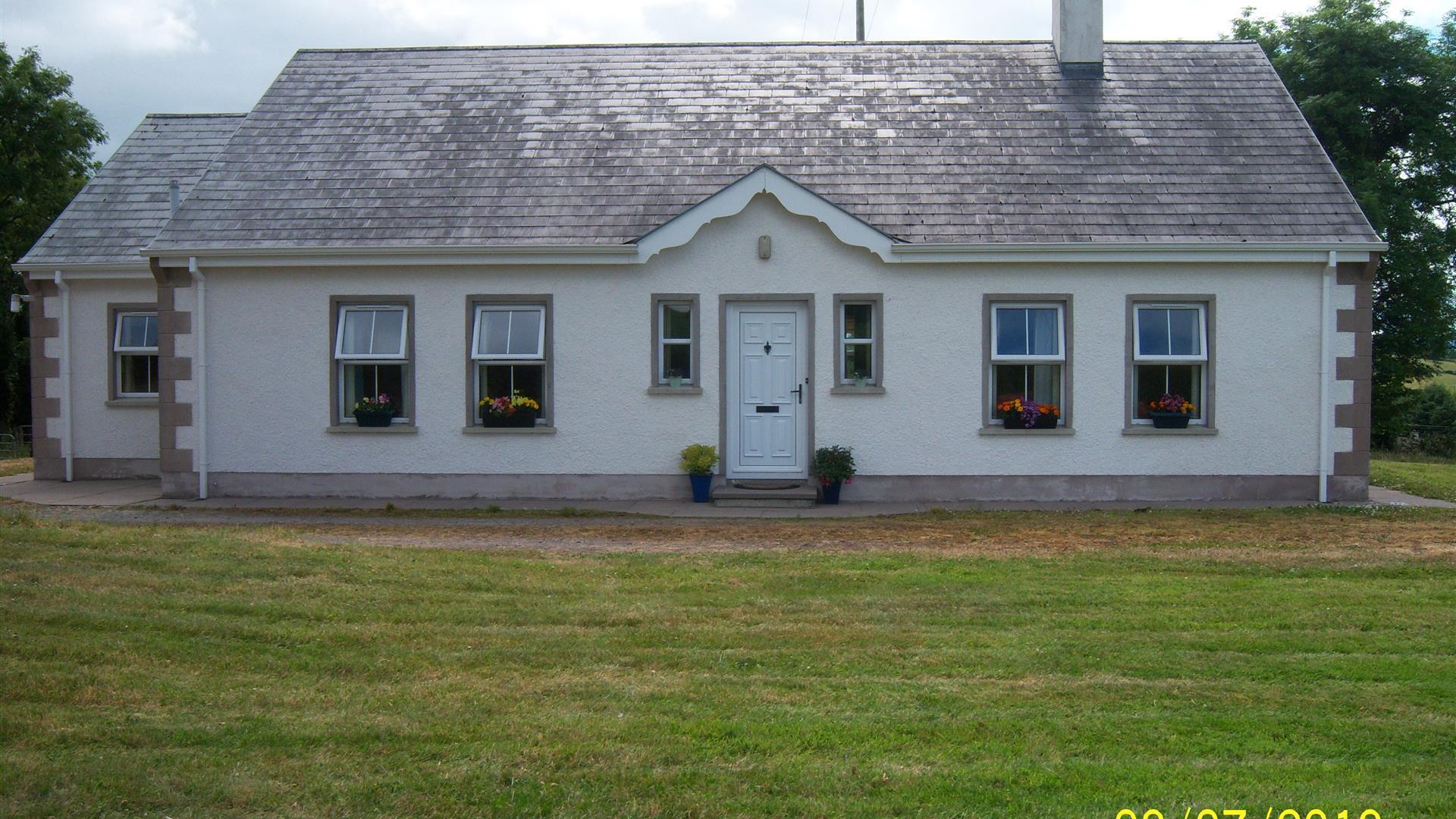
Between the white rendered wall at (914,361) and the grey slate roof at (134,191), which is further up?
the grey slate roof at (134,191)

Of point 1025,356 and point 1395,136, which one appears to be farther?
point 1395,136

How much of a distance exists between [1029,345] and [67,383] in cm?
1319

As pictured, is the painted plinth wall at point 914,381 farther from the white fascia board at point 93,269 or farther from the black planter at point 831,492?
the white fascia board at point 93,269

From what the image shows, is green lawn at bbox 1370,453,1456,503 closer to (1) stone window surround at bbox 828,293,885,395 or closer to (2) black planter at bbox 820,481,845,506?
(1) stone window surround at bbox 828,293,885,395

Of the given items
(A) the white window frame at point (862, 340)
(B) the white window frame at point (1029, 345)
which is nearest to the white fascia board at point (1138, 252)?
(B) the white window frame at point (1029, 345)

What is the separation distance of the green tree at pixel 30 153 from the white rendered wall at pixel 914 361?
26494 mm

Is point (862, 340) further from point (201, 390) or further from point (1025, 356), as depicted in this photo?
point (201, 390)

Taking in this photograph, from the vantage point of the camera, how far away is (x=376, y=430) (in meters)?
15.1

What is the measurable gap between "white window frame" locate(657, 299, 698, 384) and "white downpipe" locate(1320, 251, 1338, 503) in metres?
7.42

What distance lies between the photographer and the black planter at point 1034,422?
14609mm

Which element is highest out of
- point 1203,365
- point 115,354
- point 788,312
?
point 788,312

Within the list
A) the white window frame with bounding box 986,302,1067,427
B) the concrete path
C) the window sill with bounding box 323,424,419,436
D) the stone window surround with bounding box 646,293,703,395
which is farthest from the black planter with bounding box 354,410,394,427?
the white window frame with bounding box 986,302,1067,427

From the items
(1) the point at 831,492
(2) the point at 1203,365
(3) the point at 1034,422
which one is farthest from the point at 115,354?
(2) the point at 1203,365

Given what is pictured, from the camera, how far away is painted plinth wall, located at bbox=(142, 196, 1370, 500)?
14609mm
